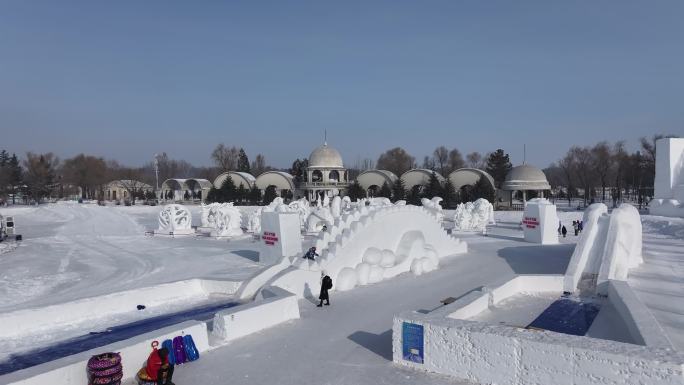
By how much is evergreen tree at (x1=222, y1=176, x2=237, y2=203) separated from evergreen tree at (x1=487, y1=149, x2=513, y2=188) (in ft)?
107

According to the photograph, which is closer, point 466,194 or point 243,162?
point 466,194

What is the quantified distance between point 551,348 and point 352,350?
136 inches

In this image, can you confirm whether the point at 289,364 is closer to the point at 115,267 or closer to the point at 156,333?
the point at 156,333

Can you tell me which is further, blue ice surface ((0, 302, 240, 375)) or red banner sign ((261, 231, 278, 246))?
red banner sign ((261, 231, 278, 246))

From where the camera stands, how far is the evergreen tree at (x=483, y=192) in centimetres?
4611

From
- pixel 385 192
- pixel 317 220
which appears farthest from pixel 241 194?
pixel 317 220

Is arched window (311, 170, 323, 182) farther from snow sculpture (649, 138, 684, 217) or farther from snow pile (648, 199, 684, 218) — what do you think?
snow pile (648, 199, 684, 218)

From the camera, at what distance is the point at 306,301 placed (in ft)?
40.0

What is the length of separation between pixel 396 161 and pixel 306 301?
76.1m

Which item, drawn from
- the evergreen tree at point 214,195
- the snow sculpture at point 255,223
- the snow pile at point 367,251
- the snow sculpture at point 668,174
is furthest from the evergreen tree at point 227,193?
the snow pile at point 367,251

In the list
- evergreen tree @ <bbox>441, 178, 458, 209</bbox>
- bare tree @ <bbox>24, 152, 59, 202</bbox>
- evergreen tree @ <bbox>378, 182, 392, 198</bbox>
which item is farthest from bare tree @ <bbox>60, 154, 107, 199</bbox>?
evergreen tree @ <bbox>441, 178, 458, 209</bbox>

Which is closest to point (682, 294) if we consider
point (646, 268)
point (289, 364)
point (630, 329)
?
point (646, 268)

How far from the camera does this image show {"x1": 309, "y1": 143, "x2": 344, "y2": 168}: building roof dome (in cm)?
5731

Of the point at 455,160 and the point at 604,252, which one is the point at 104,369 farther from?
the point at 455,160
